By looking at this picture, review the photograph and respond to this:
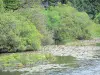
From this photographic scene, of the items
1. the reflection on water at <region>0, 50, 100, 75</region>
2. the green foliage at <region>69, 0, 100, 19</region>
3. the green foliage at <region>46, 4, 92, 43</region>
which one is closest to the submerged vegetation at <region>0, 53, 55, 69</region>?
the reflection on water at <region>0, 50, 100, 75</region>

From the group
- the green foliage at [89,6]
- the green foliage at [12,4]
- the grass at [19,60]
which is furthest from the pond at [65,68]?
the green foliage at [89,6]

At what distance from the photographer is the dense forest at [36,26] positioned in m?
49.1

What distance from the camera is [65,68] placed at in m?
36.5

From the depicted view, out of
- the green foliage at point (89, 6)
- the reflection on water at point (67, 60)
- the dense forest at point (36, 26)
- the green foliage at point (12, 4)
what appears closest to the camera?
the reflection on water at point (67, 60)

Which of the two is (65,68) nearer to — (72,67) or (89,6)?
(72,67)

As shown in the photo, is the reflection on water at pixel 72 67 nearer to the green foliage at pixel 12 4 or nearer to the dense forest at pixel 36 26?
the dense forest at pixel 36 26

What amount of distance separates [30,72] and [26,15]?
2715cm

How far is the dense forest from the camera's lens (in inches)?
1932

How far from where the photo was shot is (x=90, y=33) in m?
81.6

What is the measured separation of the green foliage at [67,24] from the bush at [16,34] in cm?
1830

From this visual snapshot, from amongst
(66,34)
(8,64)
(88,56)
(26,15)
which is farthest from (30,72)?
(66,34)

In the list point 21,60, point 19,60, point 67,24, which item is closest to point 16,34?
point 19,60

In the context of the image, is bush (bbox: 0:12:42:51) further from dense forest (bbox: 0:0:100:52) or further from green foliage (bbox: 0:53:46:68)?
green foliage (bbox: 0:53:46:68)

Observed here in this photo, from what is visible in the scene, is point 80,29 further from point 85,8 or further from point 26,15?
point 85,8
